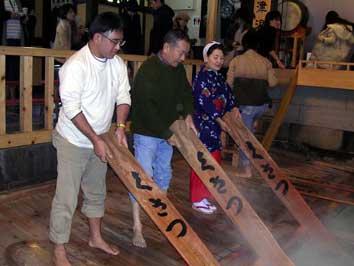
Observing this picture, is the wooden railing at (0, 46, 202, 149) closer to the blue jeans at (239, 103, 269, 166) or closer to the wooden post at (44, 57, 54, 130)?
the wooden post at (44, 57, 54, 130)

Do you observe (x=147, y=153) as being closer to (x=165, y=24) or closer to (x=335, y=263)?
(x=335, y=263)

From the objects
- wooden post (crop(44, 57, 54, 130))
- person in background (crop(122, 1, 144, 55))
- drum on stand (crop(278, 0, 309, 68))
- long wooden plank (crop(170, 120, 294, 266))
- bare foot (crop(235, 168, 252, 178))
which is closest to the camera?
long wooden plank (crop(170, 120, 294, 266))

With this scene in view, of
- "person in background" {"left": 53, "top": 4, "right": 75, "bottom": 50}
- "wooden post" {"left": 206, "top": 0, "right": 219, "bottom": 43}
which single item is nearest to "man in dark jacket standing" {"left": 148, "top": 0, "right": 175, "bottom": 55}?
"wooden post" {"left": 206, "top": 0, "right": 219, "bottom": 43}

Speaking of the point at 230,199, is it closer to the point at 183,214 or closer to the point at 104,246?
the point at 104,246

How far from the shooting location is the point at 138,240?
386cm

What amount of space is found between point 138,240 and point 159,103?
1262 millimetres

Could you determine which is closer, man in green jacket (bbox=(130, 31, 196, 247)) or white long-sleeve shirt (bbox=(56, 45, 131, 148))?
white long-sleeve shirt (bbox=(56, 45, 131, 148))

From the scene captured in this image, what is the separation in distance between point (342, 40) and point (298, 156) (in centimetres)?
238

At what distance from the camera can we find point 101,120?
3.21 metres

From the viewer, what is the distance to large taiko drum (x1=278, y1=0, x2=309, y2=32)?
998cm

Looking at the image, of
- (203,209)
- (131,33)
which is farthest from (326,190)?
(131,33)

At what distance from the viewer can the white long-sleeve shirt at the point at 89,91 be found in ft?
9.64

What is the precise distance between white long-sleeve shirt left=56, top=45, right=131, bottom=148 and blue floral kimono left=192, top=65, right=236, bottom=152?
1.24 m

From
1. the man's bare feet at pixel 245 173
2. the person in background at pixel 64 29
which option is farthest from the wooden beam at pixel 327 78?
the person in background at pixel 64 29
